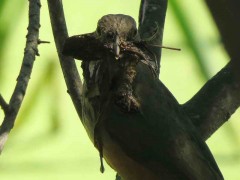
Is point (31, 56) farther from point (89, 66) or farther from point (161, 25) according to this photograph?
point (161, 25)

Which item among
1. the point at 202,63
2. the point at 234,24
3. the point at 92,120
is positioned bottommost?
the point at 92,120

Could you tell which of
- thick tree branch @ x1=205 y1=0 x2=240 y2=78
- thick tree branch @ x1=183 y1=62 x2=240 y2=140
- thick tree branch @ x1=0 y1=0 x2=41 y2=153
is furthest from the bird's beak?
thick tree branch @ x1=205 y1=0 x2=240 y2=78

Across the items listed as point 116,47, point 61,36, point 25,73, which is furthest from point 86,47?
point 61,36

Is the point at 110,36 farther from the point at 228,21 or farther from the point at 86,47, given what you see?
the point at 228,21

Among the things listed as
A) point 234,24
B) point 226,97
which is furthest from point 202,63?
point 226,97

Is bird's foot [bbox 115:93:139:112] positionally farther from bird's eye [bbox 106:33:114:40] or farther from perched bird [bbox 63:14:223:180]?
bird's eye [bbox 106:33:114:40]

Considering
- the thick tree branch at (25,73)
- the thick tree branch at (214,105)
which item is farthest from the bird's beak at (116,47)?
the thick tree branch at (214,105)
